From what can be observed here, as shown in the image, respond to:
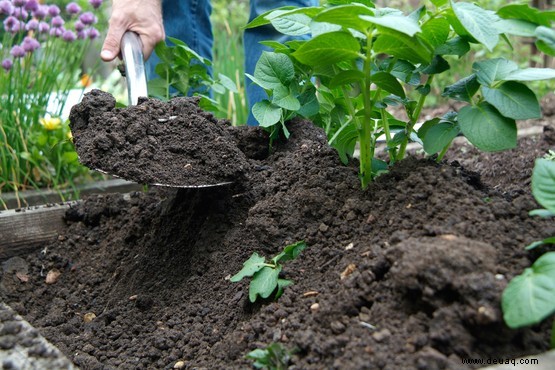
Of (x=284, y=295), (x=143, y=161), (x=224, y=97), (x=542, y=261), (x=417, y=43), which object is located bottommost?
(x=224, y=97)

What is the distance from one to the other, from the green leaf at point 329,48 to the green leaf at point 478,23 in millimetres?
209

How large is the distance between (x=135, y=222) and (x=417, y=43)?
3.93 ft

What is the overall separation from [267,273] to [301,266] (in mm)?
78

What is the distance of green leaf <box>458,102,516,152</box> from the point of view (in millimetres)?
1268

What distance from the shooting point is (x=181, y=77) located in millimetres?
2273

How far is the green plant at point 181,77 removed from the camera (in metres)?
2.20

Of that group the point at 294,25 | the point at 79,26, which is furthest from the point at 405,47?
the point at 79,26

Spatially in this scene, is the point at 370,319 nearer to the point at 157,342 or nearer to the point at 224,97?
the point at 157,342

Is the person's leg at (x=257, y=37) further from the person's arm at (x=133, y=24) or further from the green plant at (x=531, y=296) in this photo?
the green plant at (x=531, y=296)

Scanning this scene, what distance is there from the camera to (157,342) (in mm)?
1513

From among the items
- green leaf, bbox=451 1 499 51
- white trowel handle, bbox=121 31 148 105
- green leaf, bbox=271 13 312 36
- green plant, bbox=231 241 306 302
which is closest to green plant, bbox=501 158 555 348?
green leaf, bbox=451 1 499 51

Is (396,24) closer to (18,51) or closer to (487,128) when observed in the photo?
(487,128)

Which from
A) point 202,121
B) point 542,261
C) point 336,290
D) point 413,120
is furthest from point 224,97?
point 542,261

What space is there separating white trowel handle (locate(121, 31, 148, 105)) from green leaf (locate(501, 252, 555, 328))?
4.44 feet
